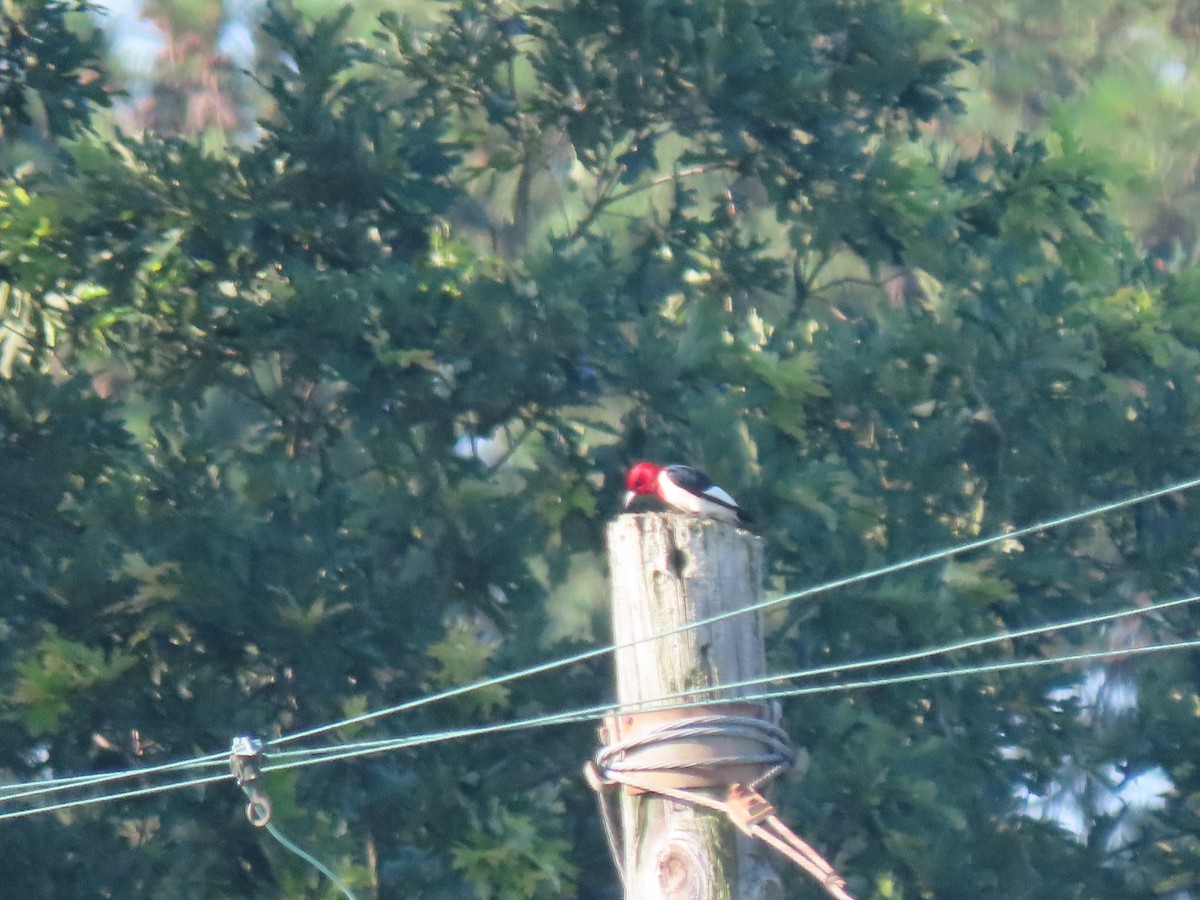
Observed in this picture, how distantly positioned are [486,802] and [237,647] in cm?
143

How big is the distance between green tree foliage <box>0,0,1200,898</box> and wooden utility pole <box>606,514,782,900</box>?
4.72 m

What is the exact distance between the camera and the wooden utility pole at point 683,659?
13.6 feet

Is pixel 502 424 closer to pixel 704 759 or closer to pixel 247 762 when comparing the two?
pixel 247 762

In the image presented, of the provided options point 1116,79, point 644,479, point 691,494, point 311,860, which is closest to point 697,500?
point 691,494

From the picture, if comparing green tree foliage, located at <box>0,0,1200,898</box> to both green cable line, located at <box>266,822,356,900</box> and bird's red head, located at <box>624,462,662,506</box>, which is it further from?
bird's red head, located at <box>624,462,662,506</box>

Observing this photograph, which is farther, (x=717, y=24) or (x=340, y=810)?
(x=717, y=24)

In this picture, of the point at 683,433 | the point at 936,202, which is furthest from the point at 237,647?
the point at 936,202

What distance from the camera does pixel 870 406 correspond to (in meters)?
10.8

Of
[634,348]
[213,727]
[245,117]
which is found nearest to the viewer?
[213,727]

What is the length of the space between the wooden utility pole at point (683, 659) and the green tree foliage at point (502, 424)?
15.5ft

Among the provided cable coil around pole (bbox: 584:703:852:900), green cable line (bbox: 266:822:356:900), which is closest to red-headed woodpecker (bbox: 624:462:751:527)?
green cable line (bbox: 266:822:356:900)

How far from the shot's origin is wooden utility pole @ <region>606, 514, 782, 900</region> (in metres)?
4.16

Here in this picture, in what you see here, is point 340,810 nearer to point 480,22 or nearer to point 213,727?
point 213,727

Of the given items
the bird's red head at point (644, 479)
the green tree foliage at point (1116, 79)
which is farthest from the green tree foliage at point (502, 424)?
the green tree foliage at point (1116, 79)
